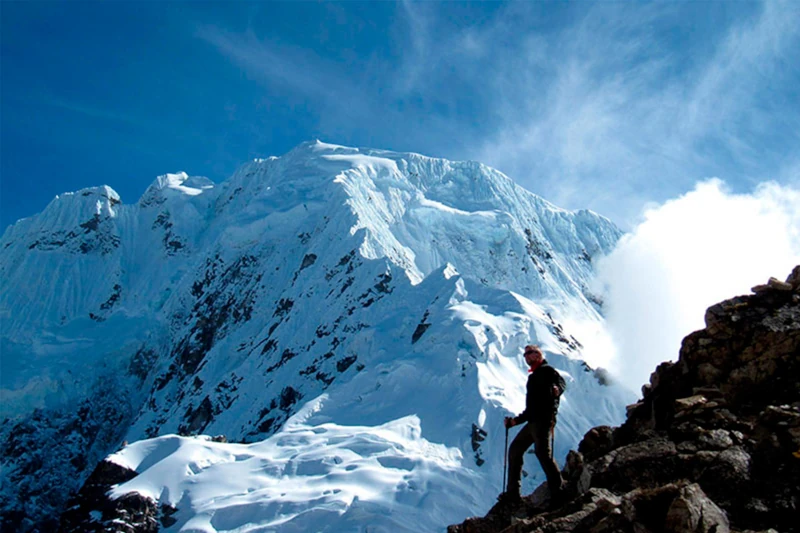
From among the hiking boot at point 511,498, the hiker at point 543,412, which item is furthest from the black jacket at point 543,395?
the hiking boot at point 511,498

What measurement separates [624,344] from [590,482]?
130012mm

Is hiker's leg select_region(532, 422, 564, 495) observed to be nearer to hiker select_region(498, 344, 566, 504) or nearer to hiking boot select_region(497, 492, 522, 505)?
hiker select_region(498, 344, 566, 504)

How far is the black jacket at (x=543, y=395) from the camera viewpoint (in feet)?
33.4

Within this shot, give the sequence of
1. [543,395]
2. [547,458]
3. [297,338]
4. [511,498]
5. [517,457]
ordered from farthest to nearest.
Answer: [297,338] → [511,498] → [517,457] → [543,395] → [547,458]

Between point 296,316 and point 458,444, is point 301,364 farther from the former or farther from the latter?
point 458,444

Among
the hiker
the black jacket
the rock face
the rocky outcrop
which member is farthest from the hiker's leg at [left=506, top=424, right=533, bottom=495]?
the rocky outcrop

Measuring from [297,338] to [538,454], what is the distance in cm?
9464

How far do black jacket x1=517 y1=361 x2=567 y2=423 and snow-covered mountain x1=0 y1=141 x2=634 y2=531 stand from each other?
49674 millimetres

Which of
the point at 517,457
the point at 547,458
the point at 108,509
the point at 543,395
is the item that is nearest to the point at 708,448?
the point at 547,458

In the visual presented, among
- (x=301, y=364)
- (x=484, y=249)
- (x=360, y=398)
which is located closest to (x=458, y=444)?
(x=360, y=398)

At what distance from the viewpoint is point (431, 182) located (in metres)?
153

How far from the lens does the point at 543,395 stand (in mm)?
10203

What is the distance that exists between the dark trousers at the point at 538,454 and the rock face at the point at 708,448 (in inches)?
10.9

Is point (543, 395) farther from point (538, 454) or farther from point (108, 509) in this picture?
point (108, 509)
